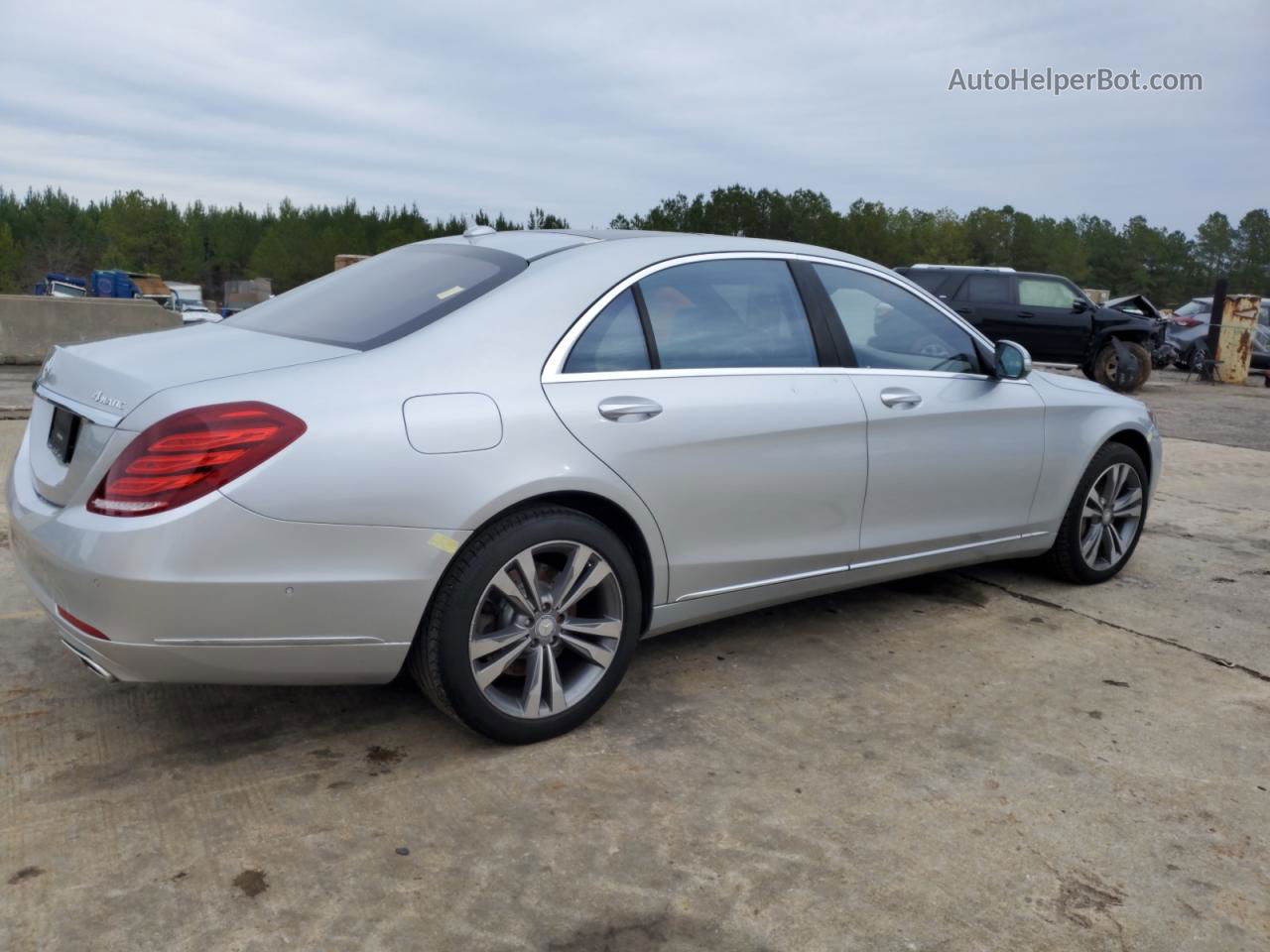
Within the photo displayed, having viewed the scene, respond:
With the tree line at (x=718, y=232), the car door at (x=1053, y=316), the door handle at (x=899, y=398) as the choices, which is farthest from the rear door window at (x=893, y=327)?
the tree line at (x=718, y=232)

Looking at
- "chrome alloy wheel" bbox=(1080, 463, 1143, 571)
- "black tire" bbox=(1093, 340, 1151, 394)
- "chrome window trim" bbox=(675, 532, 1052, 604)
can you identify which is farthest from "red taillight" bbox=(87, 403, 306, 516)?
"black tire" bbox=(1093, 340, 1151, 394)

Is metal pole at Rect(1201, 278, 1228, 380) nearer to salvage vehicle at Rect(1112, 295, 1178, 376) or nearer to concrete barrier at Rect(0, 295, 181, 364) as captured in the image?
salvage vehicle at Rect(1112, 295, 1178, 376)

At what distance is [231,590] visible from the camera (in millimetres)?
2703

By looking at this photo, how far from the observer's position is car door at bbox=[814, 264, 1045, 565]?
13.3 ft

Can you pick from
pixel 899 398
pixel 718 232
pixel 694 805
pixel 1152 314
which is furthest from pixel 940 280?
pixel 718 232

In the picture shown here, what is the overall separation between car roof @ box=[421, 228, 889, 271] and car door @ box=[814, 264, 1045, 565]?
295 millimetres

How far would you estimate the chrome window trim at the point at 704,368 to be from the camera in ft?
10.7

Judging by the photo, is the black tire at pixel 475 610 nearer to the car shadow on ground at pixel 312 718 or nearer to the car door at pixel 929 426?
the car shadow on ground at pixel 312 718

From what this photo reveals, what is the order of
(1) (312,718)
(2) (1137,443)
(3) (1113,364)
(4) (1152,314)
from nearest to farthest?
(1) (312,718) → (2) (1137,443) → (3) (1113,364) → (4) (1152,314)

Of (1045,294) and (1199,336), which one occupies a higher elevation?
(1045,294)

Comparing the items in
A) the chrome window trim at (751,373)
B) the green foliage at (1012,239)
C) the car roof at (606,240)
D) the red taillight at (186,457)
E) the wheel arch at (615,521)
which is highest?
the green foliage at (1012,239)

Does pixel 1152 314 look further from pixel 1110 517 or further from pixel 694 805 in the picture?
pixel 694 805

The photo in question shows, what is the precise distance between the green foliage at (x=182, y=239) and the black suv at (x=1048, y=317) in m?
104

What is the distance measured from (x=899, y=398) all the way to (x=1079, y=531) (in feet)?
4.71
